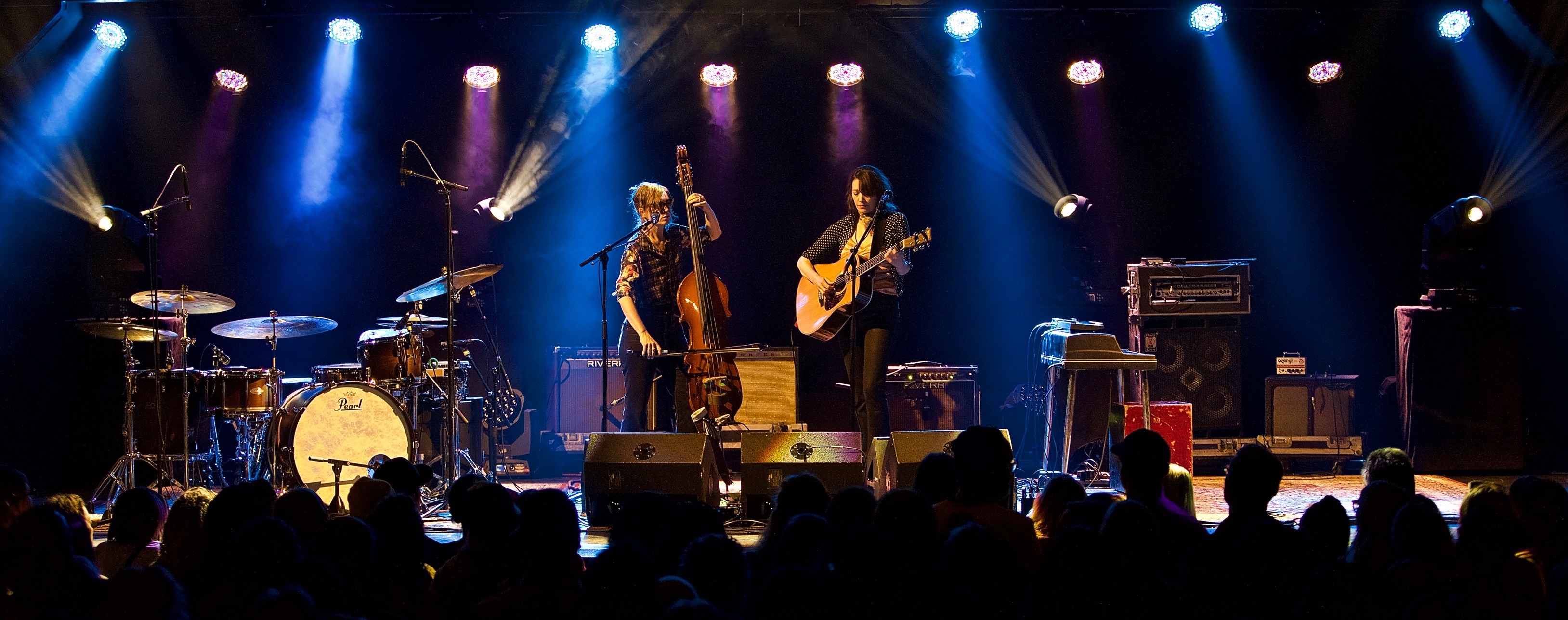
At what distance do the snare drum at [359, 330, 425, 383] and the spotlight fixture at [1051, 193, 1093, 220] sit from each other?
17.2 feet

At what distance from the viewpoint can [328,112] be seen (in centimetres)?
973

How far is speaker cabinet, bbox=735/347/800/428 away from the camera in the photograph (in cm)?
907

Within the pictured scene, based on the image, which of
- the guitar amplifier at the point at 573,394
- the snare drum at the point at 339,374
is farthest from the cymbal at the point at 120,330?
the guitar amplifier at the point at 573,394

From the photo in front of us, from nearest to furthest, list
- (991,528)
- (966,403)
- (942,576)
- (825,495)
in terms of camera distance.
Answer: (942,576), (991,528), (825,495), (966,403)

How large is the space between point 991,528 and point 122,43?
8895 mm

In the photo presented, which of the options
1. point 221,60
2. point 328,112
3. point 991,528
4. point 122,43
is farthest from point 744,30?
point 991,528

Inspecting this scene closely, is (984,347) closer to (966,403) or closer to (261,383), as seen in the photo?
(966,403)

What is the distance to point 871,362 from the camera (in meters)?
6.96

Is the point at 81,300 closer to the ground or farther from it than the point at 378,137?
closer to the ground

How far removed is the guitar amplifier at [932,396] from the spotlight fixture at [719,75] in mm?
3004

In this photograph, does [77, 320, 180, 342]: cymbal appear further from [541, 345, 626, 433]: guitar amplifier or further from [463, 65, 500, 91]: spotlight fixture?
[463, 65, 500, 91]: spotlight fixture

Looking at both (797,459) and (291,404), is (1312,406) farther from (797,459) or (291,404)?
(291,404)

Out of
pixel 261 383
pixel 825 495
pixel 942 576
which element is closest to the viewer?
pixel 942 576

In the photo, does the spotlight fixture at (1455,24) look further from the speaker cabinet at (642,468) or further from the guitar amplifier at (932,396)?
the speaker cabinet at (642,468)
